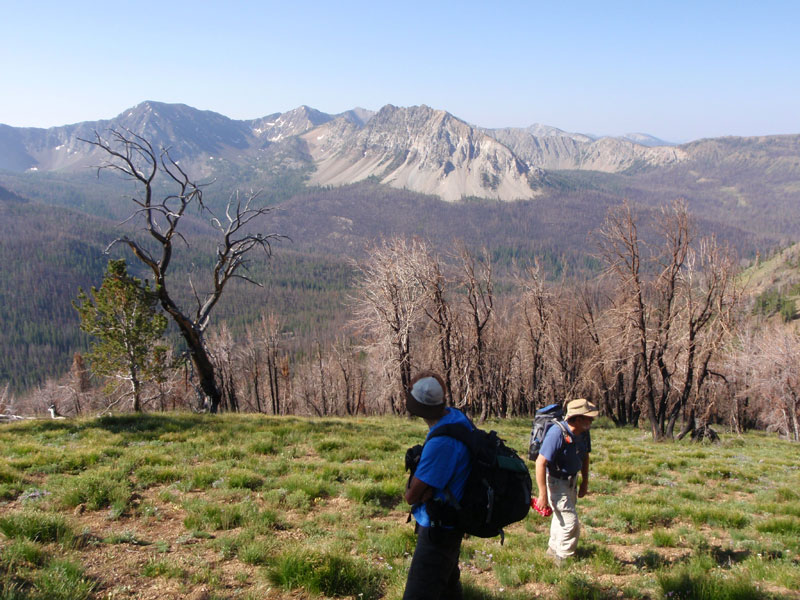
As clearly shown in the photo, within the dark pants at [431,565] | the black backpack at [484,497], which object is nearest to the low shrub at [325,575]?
the dark pants at [431,565]

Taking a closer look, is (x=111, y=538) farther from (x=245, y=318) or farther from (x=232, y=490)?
(x=245, y=318)

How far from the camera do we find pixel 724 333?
59.6 feet

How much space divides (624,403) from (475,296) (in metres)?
14.1

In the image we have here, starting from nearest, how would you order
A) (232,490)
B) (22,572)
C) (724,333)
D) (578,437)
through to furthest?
(22,572), (578,437), (232,490), (724,333)

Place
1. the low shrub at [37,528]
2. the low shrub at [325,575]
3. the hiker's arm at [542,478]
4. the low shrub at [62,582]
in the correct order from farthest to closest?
1. the hiker's arm at [542,478]
2. the low shrub at [37,528]
3. the low shrub at [325,575]
4. the low shrub at [62,582]

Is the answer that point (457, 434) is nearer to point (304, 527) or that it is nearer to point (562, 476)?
point (562, 476)

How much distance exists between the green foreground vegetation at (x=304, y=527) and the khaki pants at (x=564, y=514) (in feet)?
0.80

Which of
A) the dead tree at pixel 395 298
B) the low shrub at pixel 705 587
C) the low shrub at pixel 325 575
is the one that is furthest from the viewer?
the dead tree at pixel 395 298

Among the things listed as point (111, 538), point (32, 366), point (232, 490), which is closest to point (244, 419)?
point (232, 490)

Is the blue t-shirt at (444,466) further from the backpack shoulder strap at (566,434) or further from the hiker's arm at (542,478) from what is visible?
the backpack shoulder strap at (566,434)

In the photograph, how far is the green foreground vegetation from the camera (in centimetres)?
498

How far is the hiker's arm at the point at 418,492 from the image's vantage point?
3803mm

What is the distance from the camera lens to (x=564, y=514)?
6039 mm

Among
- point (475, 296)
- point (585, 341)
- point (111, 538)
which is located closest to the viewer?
point (111, 538)
